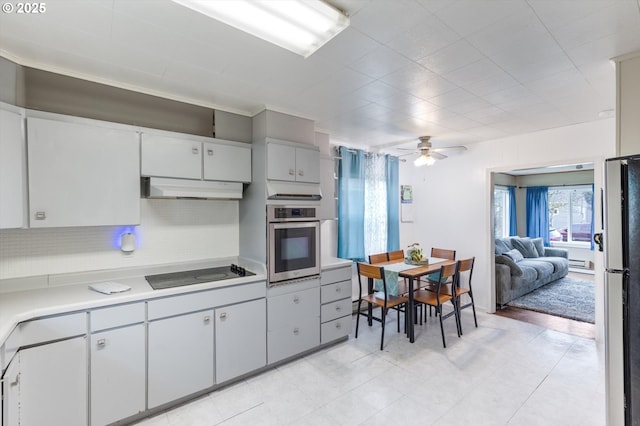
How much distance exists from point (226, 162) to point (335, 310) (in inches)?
75.3

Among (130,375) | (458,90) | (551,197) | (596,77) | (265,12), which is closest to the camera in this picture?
(265,12)

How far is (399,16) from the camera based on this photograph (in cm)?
156

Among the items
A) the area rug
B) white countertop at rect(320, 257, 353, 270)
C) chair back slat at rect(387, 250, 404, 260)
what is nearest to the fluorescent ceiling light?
white countertop at rect(320, 257, 353, 270)

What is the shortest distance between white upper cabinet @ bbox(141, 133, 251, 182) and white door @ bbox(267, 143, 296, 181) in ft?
0.89

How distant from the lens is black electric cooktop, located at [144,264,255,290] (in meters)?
2.40

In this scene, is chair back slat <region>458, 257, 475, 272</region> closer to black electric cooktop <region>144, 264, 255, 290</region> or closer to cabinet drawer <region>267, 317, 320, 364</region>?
cabinet drawer <region>267, 317, 320, 364</region>

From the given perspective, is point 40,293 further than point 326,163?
No

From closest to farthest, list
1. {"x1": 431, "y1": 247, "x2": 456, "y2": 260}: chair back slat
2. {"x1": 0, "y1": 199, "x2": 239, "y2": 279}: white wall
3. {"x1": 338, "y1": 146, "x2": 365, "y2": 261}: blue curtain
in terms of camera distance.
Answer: {"x1": 0, "y1": 199, "x2": 239, "y2": 279}: white wall < {"x1": 338, "y1": 146, "x2": 365, "y2": 261}: blue curtain < {"x1": 431, "y1": 247, "x2": 456, "y2": 260}: chair back slat

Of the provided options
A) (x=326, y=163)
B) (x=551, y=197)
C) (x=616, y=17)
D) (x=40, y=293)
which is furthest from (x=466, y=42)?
(x=551, y=197)

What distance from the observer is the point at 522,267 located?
5.22 metres

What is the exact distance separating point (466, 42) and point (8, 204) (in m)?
2.93

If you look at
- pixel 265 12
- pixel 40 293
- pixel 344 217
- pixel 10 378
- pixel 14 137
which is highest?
pixel 265 12

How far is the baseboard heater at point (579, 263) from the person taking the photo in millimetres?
7233

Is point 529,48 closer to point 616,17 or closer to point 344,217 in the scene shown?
point 616,17
